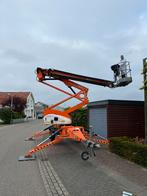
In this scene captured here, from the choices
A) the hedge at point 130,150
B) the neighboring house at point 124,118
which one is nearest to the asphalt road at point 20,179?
the hedge at point 130,150

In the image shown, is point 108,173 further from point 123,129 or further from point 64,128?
point 123,129

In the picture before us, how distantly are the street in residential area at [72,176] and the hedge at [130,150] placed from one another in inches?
8.2

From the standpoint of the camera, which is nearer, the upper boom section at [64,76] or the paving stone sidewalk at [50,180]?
the paving stone sidewalk at [50,180]

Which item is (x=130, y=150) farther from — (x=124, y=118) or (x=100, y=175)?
(x=124, y=118)

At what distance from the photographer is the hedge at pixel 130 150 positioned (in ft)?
28.2

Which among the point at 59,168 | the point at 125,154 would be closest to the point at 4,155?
the point at 59,168

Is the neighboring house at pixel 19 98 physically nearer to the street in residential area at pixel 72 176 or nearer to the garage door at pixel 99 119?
the garage door at pixel 99 119

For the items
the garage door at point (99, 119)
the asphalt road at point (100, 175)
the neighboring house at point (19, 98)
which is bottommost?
the asphalt road at point (100, 175)

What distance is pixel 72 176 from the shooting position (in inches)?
302

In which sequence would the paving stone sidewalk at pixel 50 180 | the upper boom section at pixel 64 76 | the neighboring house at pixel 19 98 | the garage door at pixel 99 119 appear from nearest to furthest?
the paving stone sidewalk at pixel 50 180 → the upper boom section at pixel 64 76 → the garage door at pixel 99 119 → the neighboring house at pixel 19 98

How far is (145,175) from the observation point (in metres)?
7.48

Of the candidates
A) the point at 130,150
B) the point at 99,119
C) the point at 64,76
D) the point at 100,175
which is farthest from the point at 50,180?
the point at 99,119

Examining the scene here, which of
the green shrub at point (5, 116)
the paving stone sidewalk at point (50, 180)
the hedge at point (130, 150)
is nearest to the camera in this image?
the paving stone sidewalk at point (50, 180)

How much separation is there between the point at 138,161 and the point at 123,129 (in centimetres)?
663
